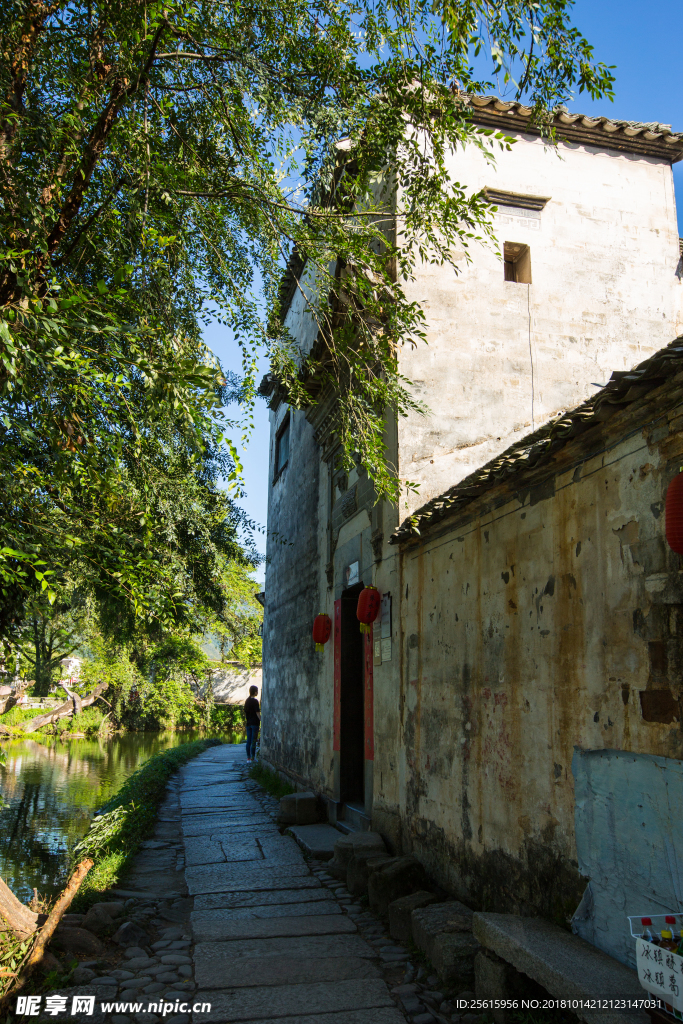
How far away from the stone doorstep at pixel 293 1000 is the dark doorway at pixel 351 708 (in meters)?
4.27

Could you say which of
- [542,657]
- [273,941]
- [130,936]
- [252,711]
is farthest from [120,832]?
[252,711]

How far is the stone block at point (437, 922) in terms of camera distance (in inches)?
163

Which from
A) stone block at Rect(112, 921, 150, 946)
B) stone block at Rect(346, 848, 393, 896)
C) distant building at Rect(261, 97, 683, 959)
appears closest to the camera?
distant building at Rect(261, 97, 683, 959)

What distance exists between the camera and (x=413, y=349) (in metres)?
7.40

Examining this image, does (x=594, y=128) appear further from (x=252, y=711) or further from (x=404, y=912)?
(x=252, y=711)

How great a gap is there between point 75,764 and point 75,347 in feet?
53.6

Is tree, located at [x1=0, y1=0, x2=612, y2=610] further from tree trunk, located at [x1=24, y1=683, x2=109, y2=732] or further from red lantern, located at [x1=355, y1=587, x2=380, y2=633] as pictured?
tree trunk, located at [x1=24, y1=683, x2=109, y2=732]

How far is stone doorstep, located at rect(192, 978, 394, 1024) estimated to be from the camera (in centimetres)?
362

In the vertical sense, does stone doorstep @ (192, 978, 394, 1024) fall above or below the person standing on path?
below

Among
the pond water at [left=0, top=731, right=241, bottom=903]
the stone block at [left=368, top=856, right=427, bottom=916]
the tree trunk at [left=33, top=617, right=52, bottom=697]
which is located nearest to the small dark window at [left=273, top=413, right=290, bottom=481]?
the pond water at [left=0, top=731, right=241, bottom=903]

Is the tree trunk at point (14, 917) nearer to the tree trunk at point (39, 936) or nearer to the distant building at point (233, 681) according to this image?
the tree trunk at point (39, 936)

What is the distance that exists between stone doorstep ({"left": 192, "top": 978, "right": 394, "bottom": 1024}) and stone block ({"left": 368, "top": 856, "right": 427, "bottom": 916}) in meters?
1.13

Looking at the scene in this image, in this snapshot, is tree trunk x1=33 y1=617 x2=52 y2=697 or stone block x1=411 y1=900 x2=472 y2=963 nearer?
stone block x1=411 y1=900 x2=472 y2=963

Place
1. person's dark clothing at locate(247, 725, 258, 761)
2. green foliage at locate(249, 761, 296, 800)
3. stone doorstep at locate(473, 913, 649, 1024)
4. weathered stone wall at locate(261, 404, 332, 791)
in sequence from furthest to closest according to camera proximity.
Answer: person's dark clothing at locate(247, 725, 258, 761) → green foliage at locate(249, 761, 296, 800) → weathered stone wall at locate(261, 404, 332, 791) → stone doorstep at locate(473, 913, 649, 1024)
